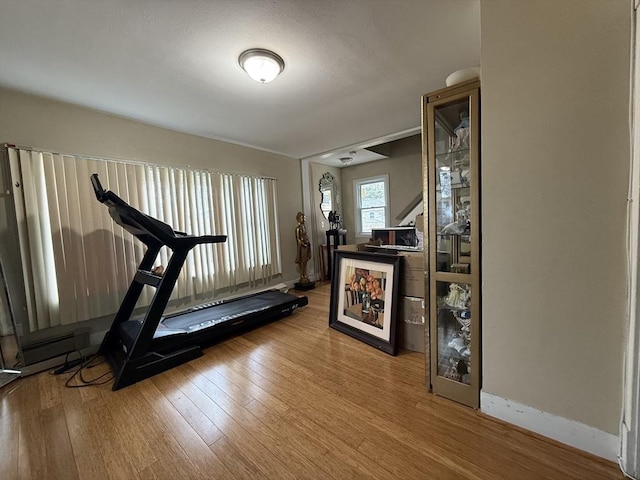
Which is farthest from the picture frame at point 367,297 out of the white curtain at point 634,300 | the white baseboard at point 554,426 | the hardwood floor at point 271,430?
the white curtain at point 634,300

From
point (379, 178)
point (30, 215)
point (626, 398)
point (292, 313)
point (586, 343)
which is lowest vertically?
point (292, 313)

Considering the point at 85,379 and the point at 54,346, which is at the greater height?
the point at 54,346

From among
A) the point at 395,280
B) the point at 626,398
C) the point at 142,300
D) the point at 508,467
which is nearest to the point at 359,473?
the point at 508,467

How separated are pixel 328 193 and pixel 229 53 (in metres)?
3.77

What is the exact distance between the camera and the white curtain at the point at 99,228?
6.58ft

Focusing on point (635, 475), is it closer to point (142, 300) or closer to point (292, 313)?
point (292, 313)

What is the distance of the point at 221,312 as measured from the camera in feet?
8.83

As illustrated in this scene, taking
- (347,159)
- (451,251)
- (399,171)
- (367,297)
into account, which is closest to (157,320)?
(367,297)

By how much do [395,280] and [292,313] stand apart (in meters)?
1.59

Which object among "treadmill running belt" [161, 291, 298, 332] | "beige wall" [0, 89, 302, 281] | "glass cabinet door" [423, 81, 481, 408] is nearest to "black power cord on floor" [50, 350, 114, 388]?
"treadmill running belt" [161, 291, 298, 332]

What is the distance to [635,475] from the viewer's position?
97 centimetres

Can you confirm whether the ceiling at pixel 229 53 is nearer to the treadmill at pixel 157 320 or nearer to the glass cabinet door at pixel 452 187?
the glass cabinet door at pixel 452 187

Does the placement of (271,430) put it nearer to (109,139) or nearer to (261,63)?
(261,63)

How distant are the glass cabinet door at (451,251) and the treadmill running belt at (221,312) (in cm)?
187
